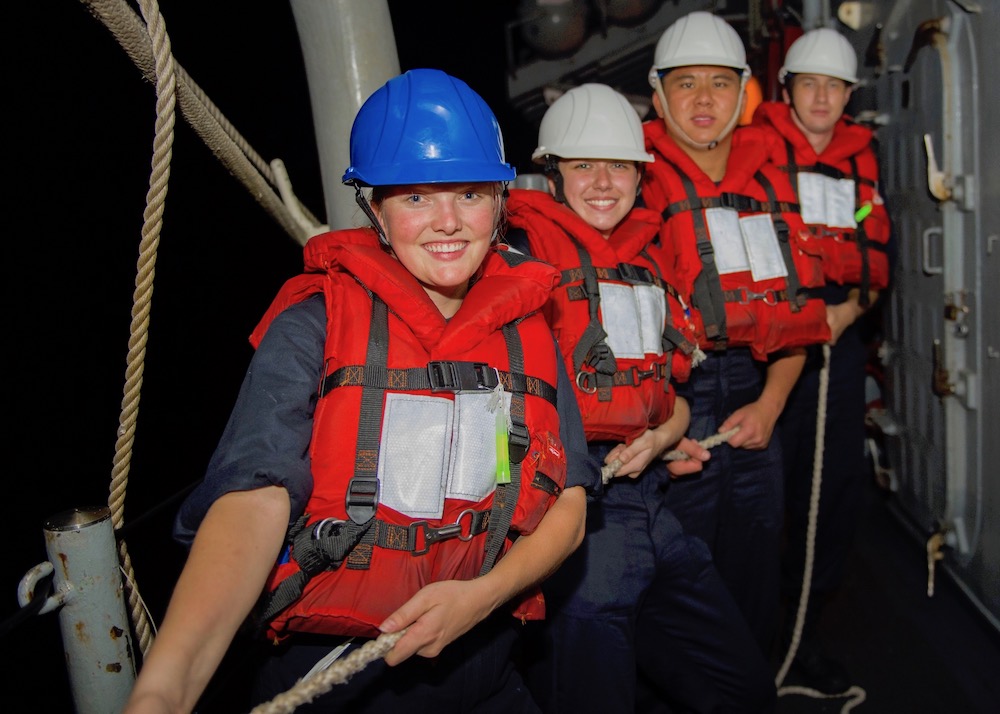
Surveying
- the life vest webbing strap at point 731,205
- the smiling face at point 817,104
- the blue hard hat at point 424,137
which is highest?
the smiling face at point 817,104

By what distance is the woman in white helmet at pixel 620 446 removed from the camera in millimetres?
2277

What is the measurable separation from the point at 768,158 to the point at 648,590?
2015 mm

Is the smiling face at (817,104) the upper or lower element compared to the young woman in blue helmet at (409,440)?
upper

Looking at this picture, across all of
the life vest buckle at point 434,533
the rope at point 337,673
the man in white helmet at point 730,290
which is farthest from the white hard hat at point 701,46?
the rope at point 337,673

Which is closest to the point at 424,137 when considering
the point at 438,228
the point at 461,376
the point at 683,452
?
the point at 438,228

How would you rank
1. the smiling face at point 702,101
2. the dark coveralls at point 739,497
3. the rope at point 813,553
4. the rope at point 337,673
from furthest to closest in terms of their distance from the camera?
the rope at point 813,553
the smiling face at point 702,101
the dark coveralls at point 739,497
the rope at point 337,673

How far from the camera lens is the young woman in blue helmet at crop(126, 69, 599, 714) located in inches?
54.9

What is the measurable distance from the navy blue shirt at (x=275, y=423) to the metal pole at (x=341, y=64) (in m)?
1.13

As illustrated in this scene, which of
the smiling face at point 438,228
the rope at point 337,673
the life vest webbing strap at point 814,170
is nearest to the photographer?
the rope at point 337,673

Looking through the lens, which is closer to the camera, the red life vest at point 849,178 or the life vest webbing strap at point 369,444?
the life vest webbing strap at point 369,444

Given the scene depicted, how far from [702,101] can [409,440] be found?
222 cm

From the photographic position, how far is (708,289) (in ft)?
9.67

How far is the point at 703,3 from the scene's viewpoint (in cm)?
781

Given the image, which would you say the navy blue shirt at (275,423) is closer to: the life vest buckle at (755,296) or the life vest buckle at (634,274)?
the life vest buckle at (634,274)
